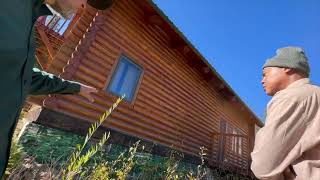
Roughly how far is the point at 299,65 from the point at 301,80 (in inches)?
4.7

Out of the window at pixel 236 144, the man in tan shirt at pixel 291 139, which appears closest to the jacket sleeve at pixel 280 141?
the man in tan shirt at pixel 291 139

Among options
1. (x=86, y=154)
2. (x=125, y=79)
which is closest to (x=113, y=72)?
(x=125, y=79)

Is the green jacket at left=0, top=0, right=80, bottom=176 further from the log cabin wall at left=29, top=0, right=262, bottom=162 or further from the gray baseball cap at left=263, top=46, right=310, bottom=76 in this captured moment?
the log cabin wall at left=29, top=0, right=262, bottom=162

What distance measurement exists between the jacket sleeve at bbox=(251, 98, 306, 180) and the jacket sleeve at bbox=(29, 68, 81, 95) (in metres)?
1.53

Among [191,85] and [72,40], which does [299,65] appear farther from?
[191,85]

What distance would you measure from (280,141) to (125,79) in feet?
21.7

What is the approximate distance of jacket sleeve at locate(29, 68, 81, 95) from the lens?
6.28 ft

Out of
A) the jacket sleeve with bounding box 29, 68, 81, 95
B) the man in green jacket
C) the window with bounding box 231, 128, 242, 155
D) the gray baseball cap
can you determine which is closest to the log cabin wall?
the jacket sleeve with bounding box 29, 68, 81, 95

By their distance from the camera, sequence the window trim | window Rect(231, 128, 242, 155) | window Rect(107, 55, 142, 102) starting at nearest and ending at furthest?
1. the window trim
2. window Rect(107, 55, 142, 102)
3. window Rect(231, 128, 242, 155)

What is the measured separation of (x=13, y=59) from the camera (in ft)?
4.09

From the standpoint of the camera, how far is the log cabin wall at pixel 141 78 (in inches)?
257

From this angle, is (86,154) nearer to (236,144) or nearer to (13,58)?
(13,58)

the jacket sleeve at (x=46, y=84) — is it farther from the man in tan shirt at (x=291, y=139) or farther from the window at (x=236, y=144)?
the window at (x=236, y=144)

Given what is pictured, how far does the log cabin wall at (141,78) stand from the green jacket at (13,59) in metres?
4.56
